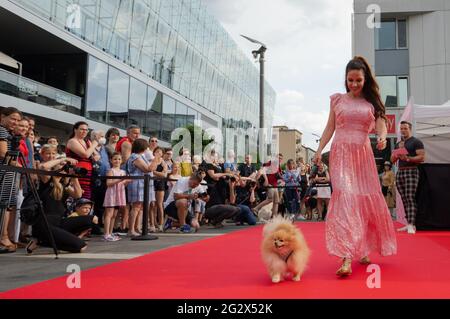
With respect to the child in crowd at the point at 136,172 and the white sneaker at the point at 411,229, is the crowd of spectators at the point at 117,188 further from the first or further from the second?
the white sneaker at the point at 411,229

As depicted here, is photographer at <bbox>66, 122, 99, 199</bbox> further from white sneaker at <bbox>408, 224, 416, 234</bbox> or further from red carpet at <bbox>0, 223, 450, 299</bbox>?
white sneaker at <bbox>408, 224, 416, 234</bbox>

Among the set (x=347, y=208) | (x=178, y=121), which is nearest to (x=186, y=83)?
(x=178, y=121)

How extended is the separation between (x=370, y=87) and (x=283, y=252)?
5.80 feet

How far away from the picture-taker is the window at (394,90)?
23.3 metres

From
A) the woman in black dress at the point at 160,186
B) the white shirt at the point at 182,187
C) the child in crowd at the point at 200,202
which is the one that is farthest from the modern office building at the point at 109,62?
the white shirt at the point at 182,187

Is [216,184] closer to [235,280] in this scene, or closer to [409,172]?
[409,172]

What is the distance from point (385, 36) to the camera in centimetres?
2394

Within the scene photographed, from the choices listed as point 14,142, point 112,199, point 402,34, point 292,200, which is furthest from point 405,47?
point 14,142

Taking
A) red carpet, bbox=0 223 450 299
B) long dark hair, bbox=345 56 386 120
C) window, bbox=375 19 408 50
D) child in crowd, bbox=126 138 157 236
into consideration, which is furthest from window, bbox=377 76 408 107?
long dark hair, bbox=345 56 386 120

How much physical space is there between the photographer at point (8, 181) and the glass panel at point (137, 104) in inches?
730

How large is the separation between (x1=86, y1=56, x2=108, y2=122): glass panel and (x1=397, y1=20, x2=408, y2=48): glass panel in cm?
1559

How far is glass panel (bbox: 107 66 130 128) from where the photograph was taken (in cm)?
2200
